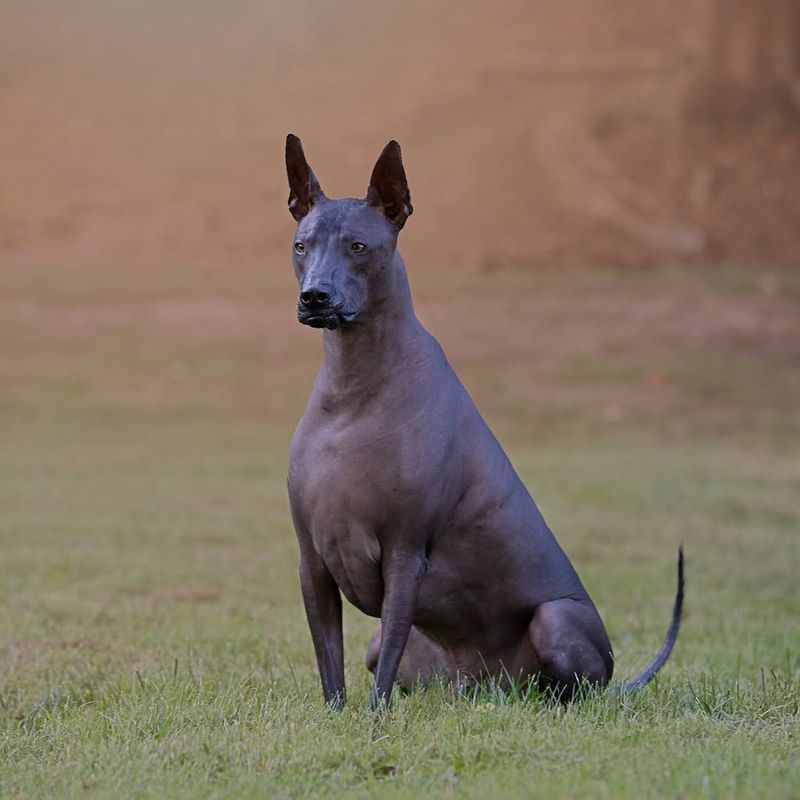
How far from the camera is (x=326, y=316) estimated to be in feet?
16.6

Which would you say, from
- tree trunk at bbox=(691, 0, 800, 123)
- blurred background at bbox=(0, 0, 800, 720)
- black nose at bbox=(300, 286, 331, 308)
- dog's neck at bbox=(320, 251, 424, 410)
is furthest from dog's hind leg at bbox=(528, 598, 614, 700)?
tree trunk at bbox=(691, 0, 800, 123)

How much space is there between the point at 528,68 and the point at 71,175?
8.28 metres

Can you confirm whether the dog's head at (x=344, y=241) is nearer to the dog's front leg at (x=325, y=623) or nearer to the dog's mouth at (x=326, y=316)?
the dog's mouth at (x=326, y=316)

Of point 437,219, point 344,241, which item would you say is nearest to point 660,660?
point 344,241

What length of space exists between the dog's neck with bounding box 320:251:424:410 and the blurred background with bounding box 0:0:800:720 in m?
11.0

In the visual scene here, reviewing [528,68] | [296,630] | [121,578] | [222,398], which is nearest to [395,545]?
[296,630]

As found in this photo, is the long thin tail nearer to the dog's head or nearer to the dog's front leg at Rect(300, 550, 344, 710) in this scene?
the dog's front leg at Rect(300, 550, 344, 710)

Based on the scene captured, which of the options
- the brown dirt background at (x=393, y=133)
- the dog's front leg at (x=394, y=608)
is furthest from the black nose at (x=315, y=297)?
the brown dirt background at (x=393, y=133)

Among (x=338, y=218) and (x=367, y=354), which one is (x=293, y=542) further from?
(x=338, y=218)

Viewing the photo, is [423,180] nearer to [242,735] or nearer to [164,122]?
[164,122]

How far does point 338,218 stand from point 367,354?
503mm

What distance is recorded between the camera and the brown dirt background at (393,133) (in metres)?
25.1

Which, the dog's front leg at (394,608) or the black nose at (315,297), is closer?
the black nose at (315,297)

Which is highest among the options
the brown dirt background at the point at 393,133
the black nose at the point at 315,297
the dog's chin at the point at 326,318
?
the brown dirt background at the point at 393,133
